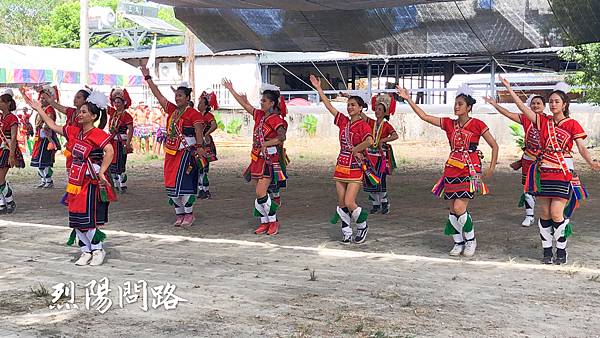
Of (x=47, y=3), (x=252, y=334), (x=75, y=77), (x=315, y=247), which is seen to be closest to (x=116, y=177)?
(x=315, y=247)

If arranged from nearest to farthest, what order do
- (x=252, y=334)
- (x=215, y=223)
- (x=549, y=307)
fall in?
1. (x=252, y=334)
2. (x=549, y=307)
3. (x=215, y=223)

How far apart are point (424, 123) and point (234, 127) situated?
6833mm

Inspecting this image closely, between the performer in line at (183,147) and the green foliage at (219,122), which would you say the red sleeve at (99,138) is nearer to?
the performer in line at (183,147)

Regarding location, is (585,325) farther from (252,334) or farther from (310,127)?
(310,127)

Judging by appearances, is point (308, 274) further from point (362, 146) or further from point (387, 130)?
point (387, 130)

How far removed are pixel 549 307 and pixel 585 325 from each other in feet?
1.50

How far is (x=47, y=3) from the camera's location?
164ft

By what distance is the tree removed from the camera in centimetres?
4766

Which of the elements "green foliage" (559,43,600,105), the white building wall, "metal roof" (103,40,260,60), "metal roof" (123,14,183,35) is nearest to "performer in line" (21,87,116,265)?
"green foliage" (559,43,600,105)

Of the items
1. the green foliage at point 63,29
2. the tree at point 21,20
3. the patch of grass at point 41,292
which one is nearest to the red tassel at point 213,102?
the patch of grass at point 41,292

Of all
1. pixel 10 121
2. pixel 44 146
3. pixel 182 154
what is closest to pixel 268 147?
pixel 182 154

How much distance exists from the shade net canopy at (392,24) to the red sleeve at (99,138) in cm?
459

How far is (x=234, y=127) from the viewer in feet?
86.4

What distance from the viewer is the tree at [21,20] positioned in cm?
4766
